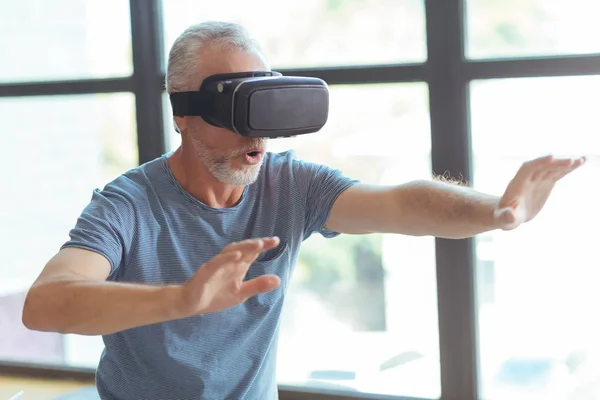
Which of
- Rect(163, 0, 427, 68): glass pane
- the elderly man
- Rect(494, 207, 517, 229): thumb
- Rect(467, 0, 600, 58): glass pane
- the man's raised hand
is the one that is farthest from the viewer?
Rect(163, 0, 427, 68): glass pane

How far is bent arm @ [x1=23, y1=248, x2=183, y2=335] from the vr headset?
1.42ft

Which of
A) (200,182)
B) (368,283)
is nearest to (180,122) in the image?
(200,182)

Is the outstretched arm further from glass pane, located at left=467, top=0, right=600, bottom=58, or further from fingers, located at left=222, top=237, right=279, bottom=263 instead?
glass pane, located at left=467, top=0, right=600, bottom=58

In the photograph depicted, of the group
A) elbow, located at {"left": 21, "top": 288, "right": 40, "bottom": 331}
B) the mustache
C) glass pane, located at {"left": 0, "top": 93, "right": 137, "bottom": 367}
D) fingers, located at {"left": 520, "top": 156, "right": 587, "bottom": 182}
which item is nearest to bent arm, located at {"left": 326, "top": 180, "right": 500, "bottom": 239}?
fingers, located at {"left": 520, "top": 156, "right": 587, "bottom": 182}

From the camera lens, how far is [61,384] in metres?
3.15

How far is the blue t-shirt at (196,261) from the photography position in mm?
1836

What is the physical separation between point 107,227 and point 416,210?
0.64 meters

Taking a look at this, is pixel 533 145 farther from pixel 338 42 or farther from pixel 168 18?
pixel 168 18

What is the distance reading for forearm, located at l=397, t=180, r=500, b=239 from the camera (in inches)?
66.9

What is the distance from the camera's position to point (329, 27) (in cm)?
266

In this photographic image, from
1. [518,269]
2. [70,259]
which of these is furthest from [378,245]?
[70,259]

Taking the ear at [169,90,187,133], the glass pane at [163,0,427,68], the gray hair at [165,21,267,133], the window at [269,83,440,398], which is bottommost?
the window at [269,83,440,398]

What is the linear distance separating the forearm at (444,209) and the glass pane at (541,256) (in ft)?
2.29

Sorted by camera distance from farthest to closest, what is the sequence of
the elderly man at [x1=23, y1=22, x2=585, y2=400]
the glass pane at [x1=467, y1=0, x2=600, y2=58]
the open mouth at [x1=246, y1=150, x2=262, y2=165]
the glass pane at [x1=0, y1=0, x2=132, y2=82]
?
the glass pane at [x1=0, y1=0, x2=132, y2=82], the glass pane at [x1=467, y1=0, x2=600, y2=58], the open mouth at [x1=246, y1=150, x2=262, y2=165], the elderly man at [x1=23, y1=22, x2=585, y2=400]
